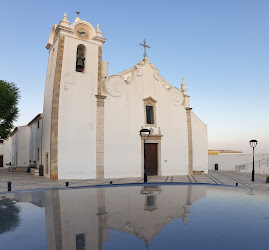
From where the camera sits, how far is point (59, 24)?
55.5 ft

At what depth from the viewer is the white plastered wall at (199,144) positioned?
71.0ft

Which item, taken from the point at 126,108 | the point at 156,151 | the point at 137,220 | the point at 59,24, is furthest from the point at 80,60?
the point at 137,220

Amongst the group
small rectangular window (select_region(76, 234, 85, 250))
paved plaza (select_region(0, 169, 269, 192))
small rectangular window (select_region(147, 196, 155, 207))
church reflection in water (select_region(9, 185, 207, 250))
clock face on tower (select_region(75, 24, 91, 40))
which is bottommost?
paved plaza (select_region(0, 169, 269, 192))

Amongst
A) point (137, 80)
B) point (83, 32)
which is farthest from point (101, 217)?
point (83, 32)

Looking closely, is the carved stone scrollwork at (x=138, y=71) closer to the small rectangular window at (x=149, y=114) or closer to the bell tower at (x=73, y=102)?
the small rectangular window at (x=149, y=114)

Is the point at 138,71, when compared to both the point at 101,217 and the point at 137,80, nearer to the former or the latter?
the point at 137,80

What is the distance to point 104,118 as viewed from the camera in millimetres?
17656

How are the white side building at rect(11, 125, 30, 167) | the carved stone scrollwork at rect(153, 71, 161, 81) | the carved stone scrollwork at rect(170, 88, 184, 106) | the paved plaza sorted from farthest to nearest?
the white side building at rect(11, 125, 30, 167) < the carved stone scrollwork at rect(170, 88, 184, 106) < the carved stone scrollwork at rect(153, 71, 161, 81) < the paved plaza

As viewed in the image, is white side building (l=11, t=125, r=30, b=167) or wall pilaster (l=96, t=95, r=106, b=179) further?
white side building (l=11, t=125, r=30, b=167)

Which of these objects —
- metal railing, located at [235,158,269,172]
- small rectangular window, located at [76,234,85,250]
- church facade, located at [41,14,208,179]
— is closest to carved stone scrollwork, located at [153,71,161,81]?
church facade, located at [41,14,208,179]

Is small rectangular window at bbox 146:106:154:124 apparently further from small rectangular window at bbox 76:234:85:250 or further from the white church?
small rectangular window at bbox 76:234:85:250

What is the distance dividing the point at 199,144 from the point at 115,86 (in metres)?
10.1

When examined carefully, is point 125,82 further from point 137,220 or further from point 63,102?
point 137,220

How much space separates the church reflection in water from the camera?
4914 millimetres
